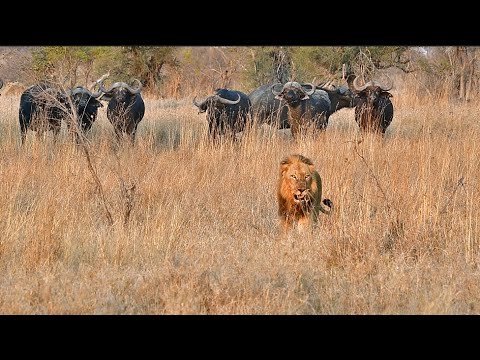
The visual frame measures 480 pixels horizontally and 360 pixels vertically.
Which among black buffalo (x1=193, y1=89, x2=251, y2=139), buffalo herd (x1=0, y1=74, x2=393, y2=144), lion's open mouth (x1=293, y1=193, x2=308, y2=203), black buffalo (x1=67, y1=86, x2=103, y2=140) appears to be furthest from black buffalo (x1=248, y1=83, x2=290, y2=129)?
lion's open mouth (x1=293, y1=193, x2=308, y2=203)

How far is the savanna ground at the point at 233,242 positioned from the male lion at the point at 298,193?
18cm

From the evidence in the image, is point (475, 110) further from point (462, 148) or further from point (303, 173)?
point (303, 173)

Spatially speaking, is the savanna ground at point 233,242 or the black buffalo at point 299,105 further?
the black buffalo at point 299,105

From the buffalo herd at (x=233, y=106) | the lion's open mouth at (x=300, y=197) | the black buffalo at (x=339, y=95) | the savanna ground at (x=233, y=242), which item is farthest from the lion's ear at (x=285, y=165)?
the black buffalo at (x=339, y=95)

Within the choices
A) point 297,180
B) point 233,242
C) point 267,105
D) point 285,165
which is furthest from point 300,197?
point 267,105

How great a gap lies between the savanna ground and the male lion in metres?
0.18

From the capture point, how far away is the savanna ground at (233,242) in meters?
4.43

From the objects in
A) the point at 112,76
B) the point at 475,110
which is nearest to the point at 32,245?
the point at 475,110

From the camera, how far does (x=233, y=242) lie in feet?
19.2

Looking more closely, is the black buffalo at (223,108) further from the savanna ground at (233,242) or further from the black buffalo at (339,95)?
the savanna ground at (233,242)

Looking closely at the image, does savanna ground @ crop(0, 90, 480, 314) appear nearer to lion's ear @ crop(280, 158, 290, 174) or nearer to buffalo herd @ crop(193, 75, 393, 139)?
lion's ear @ crop(280, 158, 290, 174)

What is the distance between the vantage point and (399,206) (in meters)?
5.90

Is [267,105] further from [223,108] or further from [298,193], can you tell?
[298,193]
